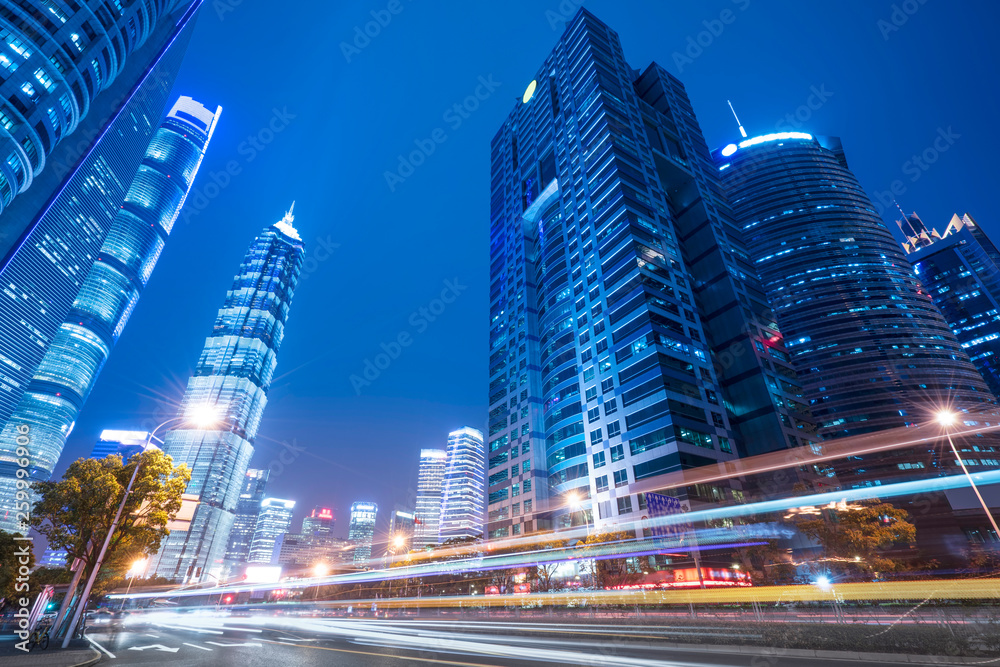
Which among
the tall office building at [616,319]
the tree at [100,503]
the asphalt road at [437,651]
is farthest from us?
the tall office building at [616,319]

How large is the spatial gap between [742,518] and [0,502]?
733 ft

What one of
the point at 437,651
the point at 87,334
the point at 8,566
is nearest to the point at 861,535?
the point at 437,651

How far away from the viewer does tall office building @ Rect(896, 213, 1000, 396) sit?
427 ft

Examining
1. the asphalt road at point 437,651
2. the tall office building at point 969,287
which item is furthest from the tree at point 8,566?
the tall office building at point 969,287

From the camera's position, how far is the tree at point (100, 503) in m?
22.0

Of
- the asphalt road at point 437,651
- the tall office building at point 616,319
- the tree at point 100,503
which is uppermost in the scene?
the tall office building at point 616,319

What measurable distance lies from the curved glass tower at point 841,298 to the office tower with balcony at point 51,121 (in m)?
163

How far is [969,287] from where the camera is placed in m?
140

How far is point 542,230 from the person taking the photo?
9869 centimetres

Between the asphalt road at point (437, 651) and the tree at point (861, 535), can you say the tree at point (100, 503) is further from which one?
the tree at point (861, 535)

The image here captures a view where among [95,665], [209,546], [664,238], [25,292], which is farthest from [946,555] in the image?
[209,546]

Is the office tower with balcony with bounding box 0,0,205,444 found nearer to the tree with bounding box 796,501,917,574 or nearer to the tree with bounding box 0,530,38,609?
the tree with bounding box 0,530,38,609

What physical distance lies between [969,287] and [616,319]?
156 meters

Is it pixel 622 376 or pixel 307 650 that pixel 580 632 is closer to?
pixel 307 650
